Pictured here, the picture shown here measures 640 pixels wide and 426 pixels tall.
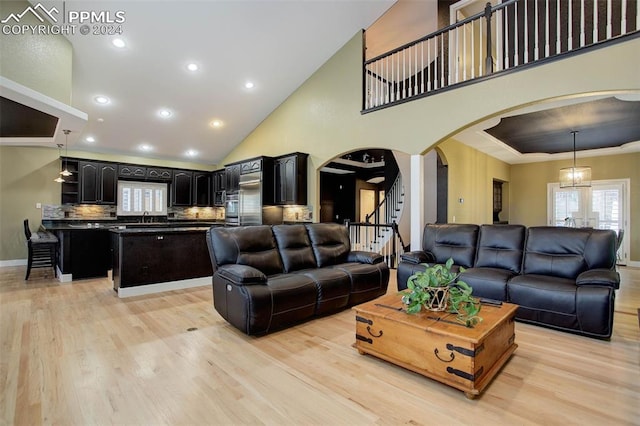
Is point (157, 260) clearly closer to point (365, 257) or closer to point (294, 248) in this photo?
point (294, 248)

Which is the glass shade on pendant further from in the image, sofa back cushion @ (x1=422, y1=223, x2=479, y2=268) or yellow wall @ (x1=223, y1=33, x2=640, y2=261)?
sofa back cushion @ (x1=422, y1=223, x2=479, y2=268)

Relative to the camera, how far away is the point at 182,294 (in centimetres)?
440

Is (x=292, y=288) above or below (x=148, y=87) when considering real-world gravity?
below

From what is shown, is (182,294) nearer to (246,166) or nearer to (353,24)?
(246,166)

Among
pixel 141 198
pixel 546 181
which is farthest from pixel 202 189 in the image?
pixel 546 181

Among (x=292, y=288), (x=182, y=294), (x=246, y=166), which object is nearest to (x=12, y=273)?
(x=182, y=294)

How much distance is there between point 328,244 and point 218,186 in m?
5.95

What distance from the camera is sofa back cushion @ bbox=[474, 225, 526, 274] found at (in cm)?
373

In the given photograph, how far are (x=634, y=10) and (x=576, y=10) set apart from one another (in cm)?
86

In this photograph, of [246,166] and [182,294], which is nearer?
[182,294]

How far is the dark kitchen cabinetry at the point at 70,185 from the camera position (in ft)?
23.9

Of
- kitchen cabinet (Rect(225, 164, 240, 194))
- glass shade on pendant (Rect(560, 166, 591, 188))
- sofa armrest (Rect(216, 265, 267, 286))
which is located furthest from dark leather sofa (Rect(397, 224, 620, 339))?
kitchen cabinet (Rect(225, 164, 240, 194))

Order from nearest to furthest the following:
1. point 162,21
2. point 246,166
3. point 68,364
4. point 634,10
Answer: point 68,364
point 634,10
point 162,21
point 246,166

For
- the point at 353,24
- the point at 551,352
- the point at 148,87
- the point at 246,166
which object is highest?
the point at 353,24
